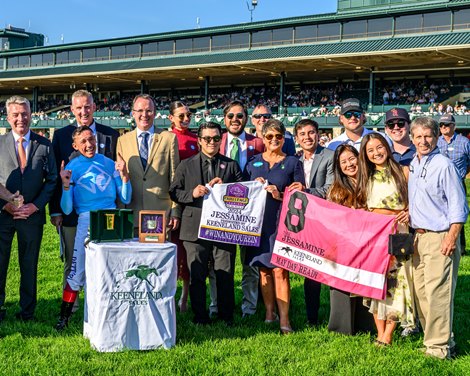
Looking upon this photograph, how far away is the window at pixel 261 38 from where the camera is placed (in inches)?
1880

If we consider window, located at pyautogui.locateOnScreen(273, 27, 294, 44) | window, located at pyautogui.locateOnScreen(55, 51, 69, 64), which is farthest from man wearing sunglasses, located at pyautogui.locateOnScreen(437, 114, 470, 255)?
window, located at pyautogui.locateOnScreen(55, 51, 69, 64)

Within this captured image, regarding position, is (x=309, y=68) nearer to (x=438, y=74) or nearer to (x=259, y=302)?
(x=438, y=74)

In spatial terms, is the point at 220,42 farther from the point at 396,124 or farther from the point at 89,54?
the point at 396,124

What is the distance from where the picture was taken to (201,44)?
51938 millimetres

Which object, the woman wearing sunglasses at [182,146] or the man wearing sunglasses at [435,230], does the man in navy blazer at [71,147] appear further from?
the man wearing sunglasses at [435,230]

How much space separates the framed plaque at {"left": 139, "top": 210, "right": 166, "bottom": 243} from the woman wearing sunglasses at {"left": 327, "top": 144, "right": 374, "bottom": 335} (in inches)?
67.5

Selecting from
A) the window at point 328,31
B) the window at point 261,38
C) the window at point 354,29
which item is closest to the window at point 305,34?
the window at point 328,31

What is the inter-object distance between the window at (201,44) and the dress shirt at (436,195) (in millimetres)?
47476

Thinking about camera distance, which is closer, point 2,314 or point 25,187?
point 25,187

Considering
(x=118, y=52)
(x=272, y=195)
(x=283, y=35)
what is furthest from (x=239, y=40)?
(x=272, y=195)

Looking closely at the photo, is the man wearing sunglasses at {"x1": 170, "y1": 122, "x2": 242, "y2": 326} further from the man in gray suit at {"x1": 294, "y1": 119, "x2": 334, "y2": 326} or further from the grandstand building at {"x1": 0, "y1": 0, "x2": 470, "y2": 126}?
the grandstand building at {"x1": 0, "y1": 0, "x2": 470, "y2": 126}

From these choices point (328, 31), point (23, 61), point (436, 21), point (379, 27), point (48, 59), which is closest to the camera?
point (436, 21)

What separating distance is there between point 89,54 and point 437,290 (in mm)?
58253

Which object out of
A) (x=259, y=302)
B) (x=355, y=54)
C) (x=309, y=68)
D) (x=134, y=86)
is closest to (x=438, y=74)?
(x=355, y=54)
